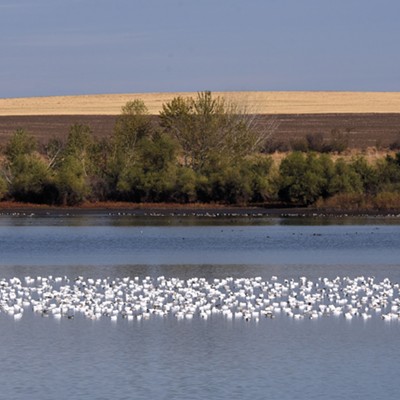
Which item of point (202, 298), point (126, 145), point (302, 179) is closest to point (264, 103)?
point (126, 145)

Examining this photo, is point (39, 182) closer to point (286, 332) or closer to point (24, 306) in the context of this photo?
point (24, 306)

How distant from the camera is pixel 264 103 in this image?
5960 inches

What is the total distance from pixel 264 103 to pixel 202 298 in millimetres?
127965

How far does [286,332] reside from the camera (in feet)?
69.1

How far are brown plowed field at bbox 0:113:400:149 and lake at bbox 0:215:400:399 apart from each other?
67.0 m

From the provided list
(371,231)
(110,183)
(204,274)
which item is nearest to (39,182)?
(110,183)

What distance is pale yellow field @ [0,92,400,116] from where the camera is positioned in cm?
14638

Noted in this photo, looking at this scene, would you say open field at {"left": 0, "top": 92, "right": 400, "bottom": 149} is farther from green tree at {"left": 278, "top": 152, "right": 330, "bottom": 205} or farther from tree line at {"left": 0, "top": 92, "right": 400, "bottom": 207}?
green tree at {"left": 278, "top": 152, "right": 330, "bottom": 205}

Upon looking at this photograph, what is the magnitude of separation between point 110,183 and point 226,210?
7864mm

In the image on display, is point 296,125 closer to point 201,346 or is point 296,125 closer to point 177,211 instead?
→ point 177,211

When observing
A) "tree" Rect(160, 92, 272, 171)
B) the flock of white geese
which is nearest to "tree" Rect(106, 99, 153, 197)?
"tree" Rect(160, 92, 272, 171)

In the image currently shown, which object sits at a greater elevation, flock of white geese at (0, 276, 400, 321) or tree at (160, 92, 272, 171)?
tree at (160, 92, 272, 171)

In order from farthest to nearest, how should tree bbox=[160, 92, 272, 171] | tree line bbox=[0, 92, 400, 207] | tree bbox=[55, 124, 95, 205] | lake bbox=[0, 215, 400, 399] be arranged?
tree bbox=[160, 92, 272, 171], tree bbox=[55, 124, 95, 205], tree line bbox=[0, 92, 400, 207], lake bbox=[0, 215, 400, 399]

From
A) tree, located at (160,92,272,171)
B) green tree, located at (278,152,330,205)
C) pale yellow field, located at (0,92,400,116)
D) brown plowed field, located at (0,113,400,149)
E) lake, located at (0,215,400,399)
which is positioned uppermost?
pale yellow field, located at (0,92,400,116)
